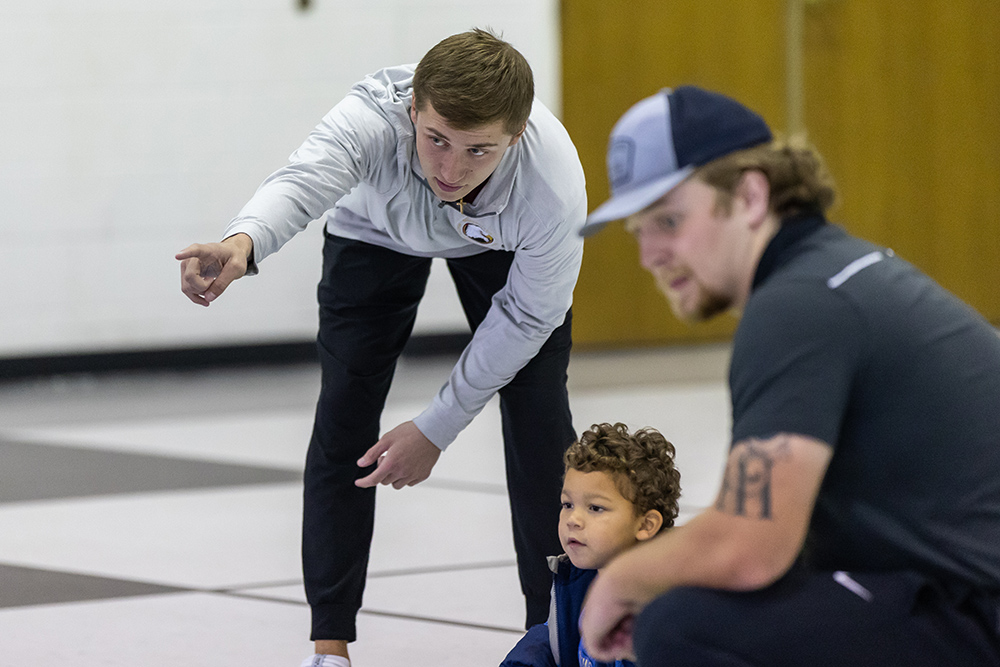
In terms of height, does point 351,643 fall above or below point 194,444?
above

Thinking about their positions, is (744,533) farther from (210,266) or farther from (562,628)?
(210,266)

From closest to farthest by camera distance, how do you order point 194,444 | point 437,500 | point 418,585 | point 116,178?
point 418,585, point 437,500, point 194,444, point 116,178

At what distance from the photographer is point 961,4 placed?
4.79 metres

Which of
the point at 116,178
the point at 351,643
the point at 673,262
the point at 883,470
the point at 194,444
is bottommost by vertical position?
the point at 194,444

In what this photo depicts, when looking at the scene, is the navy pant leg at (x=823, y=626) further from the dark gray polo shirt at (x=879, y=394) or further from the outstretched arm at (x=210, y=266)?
the outstretched arm at (x=210, y=266)

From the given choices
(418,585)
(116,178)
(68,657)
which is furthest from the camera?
(116,178)

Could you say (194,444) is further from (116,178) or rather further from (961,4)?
(961,4)

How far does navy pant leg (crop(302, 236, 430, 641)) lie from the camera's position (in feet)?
5.61

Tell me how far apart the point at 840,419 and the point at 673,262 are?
0.66ft

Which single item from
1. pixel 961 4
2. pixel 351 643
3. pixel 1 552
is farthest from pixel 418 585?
pixel 961 4

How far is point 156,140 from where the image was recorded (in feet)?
13.7

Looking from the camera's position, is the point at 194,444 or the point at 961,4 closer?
the point at 194,444

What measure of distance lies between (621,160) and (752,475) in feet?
1.01

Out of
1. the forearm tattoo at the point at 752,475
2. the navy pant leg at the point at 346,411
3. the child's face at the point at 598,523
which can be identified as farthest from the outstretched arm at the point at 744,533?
the navy pant leg at the point at 346,411
